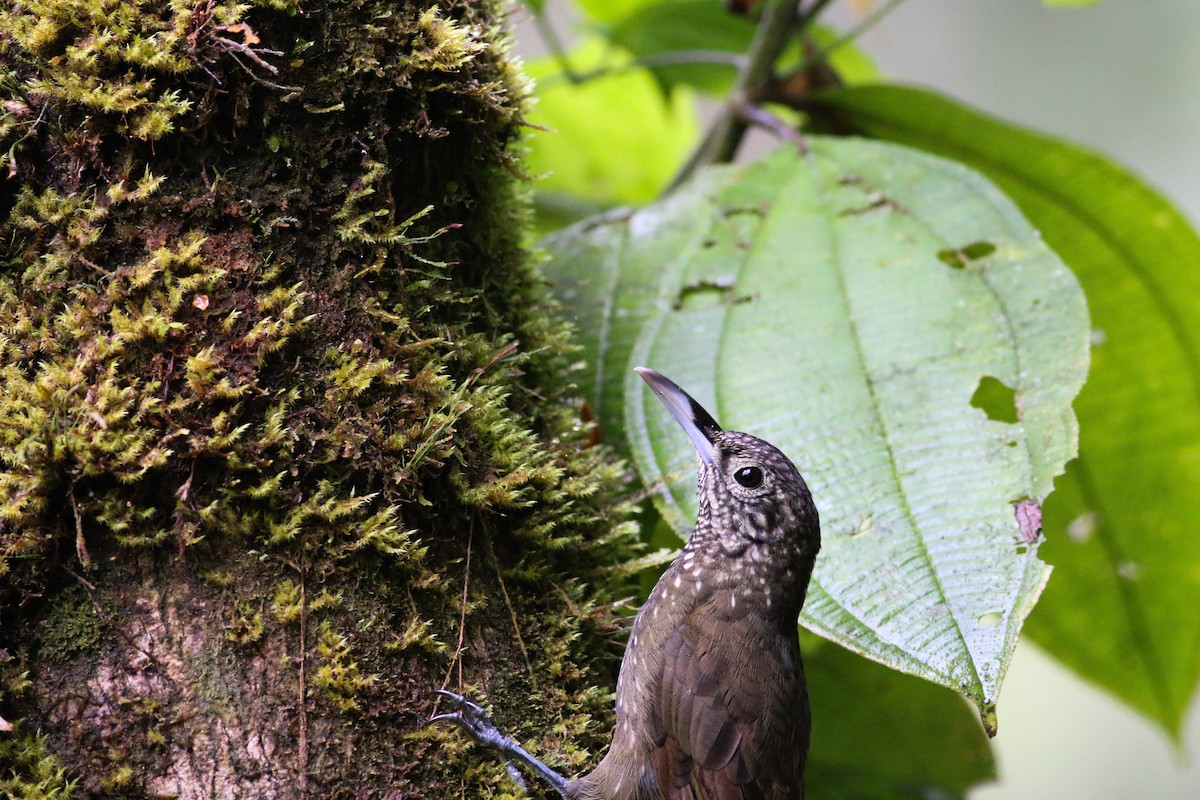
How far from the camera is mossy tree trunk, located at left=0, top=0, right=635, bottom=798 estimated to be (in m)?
1.67

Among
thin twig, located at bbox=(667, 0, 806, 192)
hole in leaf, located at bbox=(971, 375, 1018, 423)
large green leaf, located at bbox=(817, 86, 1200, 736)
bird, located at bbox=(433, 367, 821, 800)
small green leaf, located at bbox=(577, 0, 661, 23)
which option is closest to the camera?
bird, located at bbox=(433, 367, 821, 800)

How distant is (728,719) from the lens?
216 cm

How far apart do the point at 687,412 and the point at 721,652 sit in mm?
549

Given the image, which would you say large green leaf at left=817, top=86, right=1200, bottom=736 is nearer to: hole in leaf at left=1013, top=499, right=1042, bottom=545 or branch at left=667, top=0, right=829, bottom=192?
branch at left=667, top=0, right=829, bottom=192

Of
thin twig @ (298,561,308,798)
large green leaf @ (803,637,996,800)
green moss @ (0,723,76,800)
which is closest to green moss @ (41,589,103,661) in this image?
green moss @ (0,723,76,800)

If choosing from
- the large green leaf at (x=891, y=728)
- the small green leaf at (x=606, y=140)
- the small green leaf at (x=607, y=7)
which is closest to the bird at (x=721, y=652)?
the large green leaf at (x=891, y=728)

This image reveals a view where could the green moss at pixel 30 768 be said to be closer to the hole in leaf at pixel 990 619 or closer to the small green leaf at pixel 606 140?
the hole in leaf at pixel 990 619

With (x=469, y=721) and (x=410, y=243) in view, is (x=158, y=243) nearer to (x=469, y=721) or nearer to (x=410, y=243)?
(x=410, y=243)

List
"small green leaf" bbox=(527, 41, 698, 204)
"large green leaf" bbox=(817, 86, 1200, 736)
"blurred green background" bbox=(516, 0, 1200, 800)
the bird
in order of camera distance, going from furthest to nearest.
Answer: "blurred green background" bbox=(516, 0, 1200, 800) → "small green leaf" bbox=(527, 41, 698, 204) → "large green leaf" bbox=(817, 86, 1200, 736) → the bird

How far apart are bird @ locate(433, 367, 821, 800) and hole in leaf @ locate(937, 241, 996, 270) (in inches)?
29.8

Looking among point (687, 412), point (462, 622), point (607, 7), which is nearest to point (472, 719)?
point (462, 622)

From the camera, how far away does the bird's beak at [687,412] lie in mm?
2309

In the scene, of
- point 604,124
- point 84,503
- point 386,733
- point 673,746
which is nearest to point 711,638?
point 673,746

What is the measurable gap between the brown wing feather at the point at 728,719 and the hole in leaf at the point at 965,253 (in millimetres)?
1107
